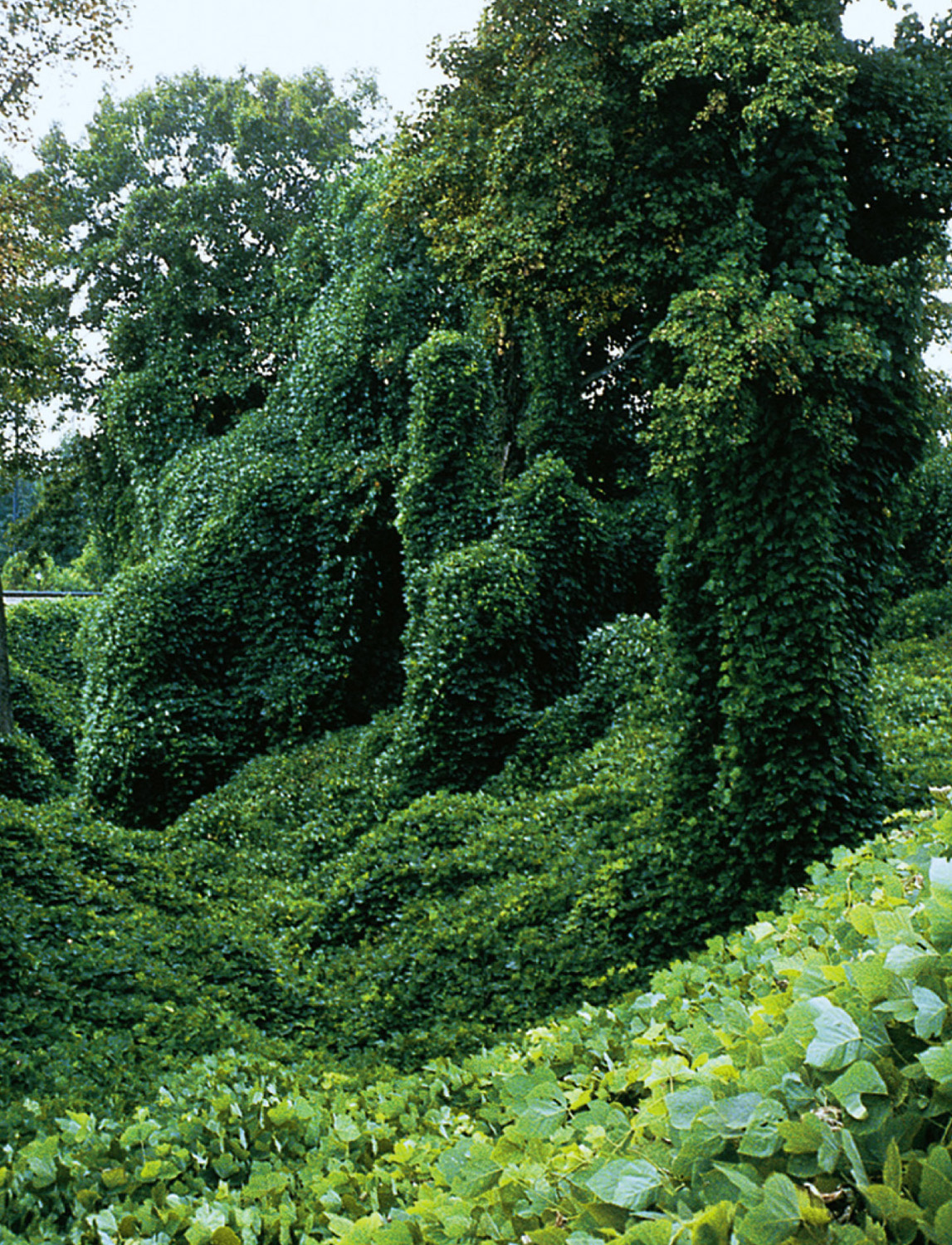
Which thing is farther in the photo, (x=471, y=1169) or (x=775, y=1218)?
(x=471, y=1169)

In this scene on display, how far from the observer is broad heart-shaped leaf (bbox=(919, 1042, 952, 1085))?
4.11ft

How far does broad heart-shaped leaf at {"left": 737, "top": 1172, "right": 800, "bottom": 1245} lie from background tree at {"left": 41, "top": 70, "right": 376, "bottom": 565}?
55.2 ft

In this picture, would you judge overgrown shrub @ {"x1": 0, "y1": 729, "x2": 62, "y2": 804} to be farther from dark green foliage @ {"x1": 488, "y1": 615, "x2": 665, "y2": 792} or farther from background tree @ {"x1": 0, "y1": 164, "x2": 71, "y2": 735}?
dark green foliage @ {"x1": 488, "y1": 615, "x2": 665, "y2": 792}

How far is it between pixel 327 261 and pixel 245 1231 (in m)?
16.0

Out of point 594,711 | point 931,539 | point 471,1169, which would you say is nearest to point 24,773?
point 594,711

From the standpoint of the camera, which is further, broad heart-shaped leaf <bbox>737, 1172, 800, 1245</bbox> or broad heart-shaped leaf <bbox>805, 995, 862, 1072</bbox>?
broad heart-shaped leaf <bbox>805, 995, 862, 1072</bbox>

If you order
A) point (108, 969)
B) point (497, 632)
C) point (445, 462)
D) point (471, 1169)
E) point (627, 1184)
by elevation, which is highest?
point (445, 462)

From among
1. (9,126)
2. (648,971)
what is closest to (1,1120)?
(648,971)

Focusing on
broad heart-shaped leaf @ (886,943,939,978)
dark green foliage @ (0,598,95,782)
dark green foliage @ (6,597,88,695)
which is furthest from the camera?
dark green foliage @ (6,597,88,695)

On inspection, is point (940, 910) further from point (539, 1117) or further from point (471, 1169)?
point (471, 1169)

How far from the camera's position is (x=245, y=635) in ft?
47.0

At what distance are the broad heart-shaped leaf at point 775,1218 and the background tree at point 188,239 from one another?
16.8m

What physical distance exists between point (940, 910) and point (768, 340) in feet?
15.9

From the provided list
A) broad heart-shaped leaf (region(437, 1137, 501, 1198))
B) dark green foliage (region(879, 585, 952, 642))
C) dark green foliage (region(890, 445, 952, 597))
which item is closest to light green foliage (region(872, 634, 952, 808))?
dark green foliage (region(879, 585, 952, 642))
